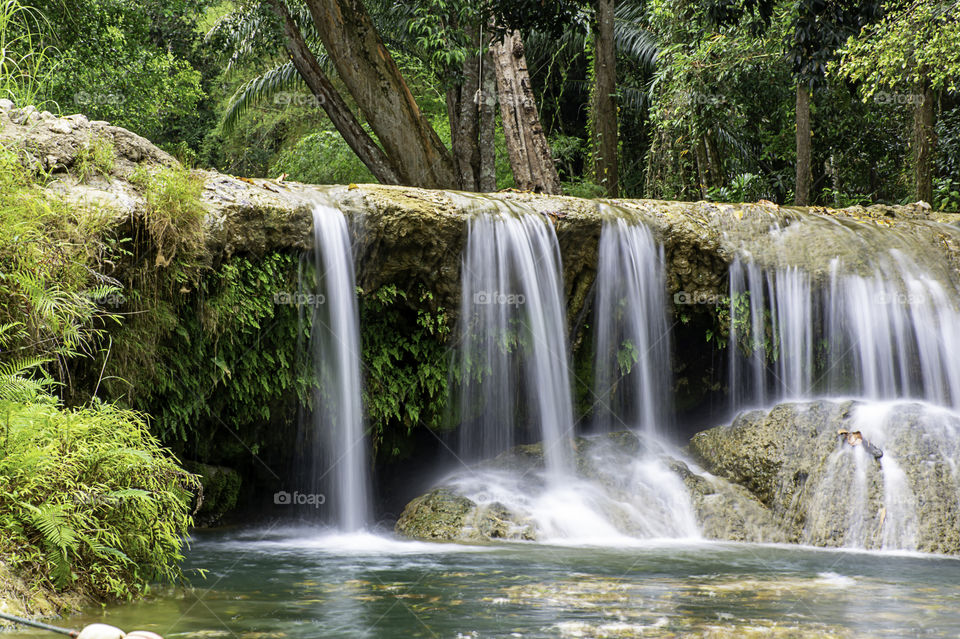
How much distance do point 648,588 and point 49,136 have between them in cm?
547

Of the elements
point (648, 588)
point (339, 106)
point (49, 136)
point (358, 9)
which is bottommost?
point (648, 588)

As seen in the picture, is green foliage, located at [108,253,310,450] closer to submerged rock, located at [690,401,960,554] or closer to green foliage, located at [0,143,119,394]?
green foliage, located at [0,143,119,394]

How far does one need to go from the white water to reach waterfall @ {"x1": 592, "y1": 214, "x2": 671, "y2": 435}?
53 centimetres

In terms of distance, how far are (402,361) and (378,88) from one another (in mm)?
4932

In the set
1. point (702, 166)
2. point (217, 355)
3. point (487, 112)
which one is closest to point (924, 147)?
point (702, 166)

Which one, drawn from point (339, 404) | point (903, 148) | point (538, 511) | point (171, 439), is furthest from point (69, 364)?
point (903, 148)

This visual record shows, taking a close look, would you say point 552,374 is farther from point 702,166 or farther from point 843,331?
point 702,166

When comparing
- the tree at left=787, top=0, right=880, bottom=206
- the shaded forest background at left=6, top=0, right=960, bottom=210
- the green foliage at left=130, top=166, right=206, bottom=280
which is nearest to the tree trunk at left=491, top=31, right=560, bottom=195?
the shaded forest background at left=6, top=0, right=960, bottom=210

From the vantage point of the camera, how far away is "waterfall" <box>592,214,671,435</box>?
9078 mm

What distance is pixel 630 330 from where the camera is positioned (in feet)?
30.2

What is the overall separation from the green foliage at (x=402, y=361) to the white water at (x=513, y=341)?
0.29 m

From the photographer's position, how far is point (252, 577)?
5.54 m

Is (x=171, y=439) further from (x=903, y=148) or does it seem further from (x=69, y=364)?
(x=903, y=148)

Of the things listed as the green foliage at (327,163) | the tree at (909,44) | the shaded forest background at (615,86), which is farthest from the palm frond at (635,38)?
the tree at (909,44)
